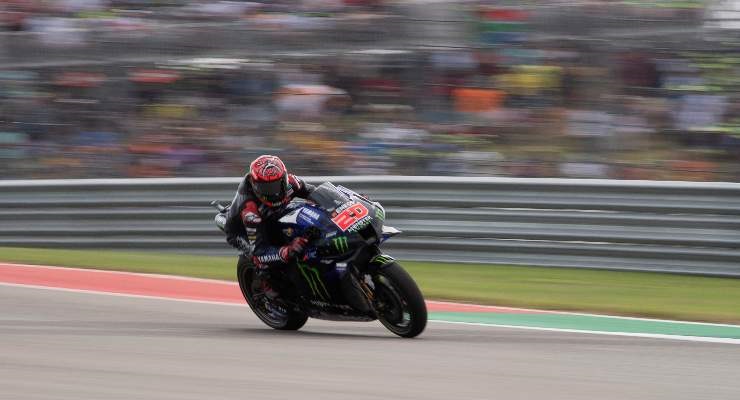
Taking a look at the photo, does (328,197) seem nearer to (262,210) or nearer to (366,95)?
(262,210)

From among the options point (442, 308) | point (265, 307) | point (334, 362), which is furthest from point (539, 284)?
point (334, 362)

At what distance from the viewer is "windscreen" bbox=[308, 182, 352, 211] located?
689 centimetres

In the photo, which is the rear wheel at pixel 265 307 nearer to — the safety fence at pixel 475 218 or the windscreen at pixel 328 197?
the windscreen at pixel 328 197

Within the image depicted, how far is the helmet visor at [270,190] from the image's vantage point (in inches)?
275

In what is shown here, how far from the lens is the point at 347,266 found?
22.4 feet

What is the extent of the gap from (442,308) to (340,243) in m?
2.03

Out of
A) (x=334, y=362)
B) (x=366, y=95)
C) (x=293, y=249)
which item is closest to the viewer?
(x=334, y=362)

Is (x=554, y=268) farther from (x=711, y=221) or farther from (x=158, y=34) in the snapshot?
(x=158, y=34)

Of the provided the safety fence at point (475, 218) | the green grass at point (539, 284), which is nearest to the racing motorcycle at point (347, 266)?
the green grass at point (539, 284)

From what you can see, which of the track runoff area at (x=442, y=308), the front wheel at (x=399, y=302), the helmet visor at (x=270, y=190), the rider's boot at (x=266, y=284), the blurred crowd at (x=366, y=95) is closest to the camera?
the front wheel at (x=399, y=302)

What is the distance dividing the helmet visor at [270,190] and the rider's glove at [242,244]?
38cm

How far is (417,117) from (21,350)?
6263 mm

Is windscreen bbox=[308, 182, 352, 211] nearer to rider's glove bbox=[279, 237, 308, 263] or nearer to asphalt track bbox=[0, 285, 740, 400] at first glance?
rider's glove bbox=[279, 237, 308, 263]

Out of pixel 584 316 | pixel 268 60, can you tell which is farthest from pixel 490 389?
pixel 268 60
